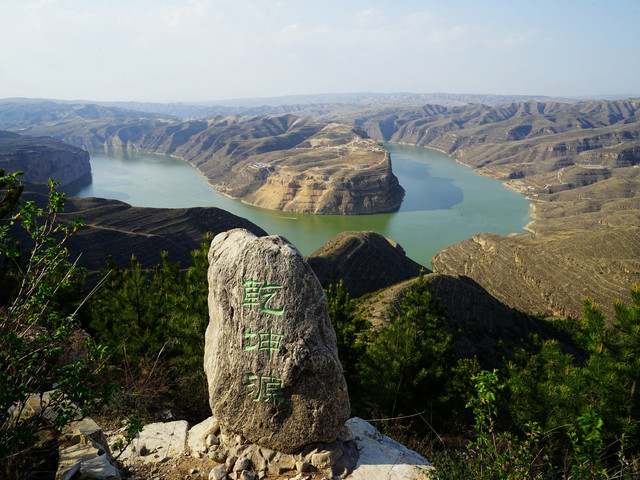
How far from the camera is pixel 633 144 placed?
99.2 metres

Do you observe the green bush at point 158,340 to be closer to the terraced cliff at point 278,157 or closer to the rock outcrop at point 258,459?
the rock outcrop at point 258,459

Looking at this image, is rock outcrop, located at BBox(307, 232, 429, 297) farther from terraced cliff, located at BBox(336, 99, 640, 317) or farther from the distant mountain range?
terraced cliff, located at BBox(336, 99, 640, 317)

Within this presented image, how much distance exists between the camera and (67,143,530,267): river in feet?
187

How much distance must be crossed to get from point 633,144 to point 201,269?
123 meters

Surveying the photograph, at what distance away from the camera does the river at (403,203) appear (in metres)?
56.9

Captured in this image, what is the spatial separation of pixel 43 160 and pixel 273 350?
95.6 m

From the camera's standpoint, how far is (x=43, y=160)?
3206 inches

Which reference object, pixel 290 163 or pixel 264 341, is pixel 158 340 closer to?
pixel 264 341

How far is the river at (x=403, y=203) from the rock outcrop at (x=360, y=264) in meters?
8.65

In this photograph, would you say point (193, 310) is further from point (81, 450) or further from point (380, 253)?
point (380, 253)

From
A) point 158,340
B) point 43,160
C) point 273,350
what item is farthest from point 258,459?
point 43,160

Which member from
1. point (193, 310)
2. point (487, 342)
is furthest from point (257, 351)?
point (487, 342)

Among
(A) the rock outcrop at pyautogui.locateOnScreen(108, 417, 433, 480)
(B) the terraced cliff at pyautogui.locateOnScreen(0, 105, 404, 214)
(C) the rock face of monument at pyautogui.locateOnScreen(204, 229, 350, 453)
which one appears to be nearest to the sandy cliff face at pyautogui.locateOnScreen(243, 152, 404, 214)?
(B) the terraced cliff at pyautogui.locateOnScreen(0, 105, 404, 214)

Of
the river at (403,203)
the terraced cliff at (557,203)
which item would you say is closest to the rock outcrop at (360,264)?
the terraced cliff at (557,203)
